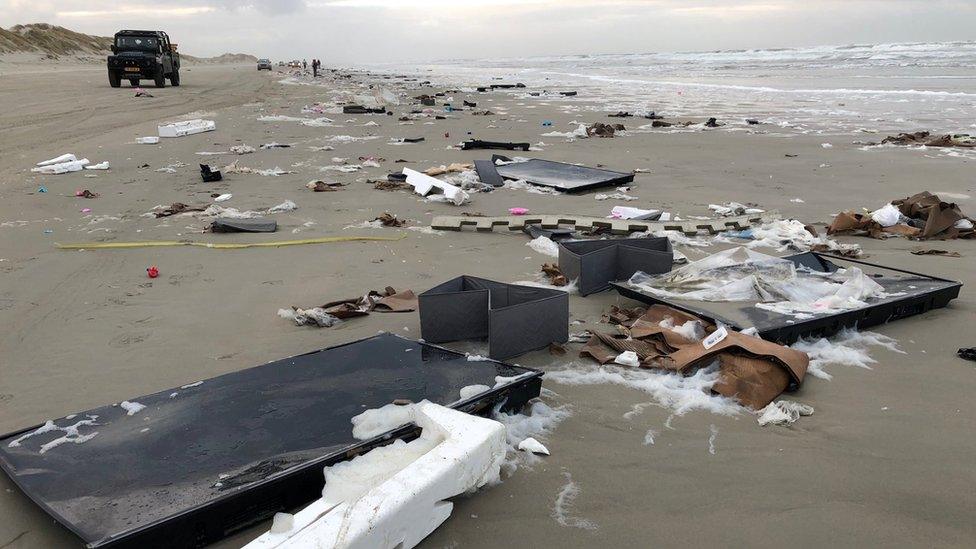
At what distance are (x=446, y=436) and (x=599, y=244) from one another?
90.5 inches

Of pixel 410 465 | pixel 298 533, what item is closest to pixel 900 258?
pixel 410 465

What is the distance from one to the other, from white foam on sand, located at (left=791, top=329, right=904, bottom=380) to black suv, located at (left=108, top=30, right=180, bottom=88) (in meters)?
26.6

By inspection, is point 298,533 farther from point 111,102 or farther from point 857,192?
point 111,102

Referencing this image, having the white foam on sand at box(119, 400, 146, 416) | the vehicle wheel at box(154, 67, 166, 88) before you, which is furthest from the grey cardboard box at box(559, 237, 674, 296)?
the vehicle wheel at box(154, 67, 166, 88)

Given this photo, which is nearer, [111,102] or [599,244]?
[599,244]

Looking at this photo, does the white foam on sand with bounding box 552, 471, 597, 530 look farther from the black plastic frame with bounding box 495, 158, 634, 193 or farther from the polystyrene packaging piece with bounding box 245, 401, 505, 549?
the black plastic frame with bounding box 495, 158, 634, 193

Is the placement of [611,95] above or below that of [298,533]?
above

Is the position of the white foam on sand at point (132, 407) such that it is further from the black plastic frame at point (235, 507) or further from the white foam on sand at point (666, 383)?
the white foam on sand at point (666, 383)

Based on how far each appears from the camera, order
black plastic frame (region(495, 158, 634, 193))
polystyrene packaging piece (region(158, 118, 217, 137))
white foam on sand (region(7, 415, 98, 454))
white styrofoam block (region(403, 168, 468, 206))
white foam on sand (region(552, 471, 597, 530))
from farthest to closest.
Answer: polystyrene packaging piece (region(158, 118, 217, 137)), black plastic frame (region(495, 158, 634, 193)), white styrofoam block (region(403, 168, 468, 206)), white foam on sand (region(7, 415, 98, 454)), white foam on sand (region(552, 471, 597, 530))

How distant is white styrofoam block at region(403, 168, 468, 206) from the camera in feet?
21.2

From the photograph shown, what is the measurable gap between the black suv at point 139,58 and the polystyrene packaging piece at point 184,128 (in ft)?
48.2

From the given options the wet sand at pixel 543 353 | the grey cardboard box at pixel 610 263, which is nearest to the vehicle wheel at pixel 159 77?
the wet sand at pixel 543 353

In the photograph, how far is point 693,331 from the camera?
123 inches

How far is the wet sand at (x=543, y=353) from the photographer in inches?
76.7
